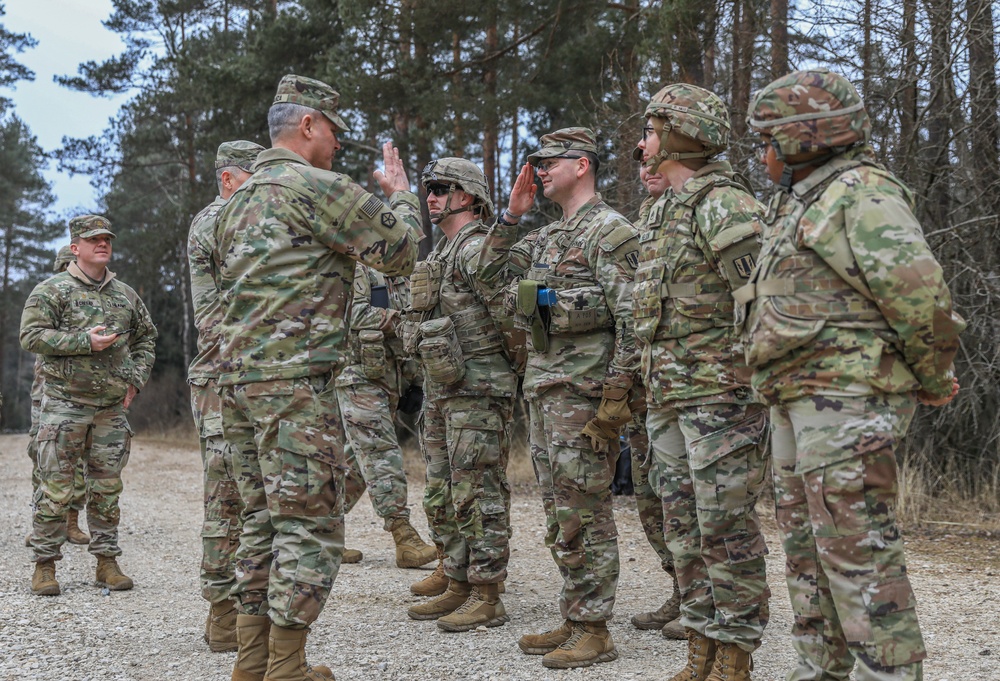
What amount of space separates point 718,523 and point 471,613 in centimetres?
196

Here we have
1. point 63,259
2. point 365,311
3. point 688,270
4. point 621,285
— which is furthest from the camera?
point 63,259

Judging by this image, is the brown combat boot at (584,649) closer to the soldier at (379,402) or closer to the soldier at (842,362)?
the soldier at (842,362)

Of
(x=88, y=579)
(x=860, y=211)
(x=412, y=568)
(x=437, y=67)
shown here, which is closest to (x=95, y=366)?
(x=88, y=579)

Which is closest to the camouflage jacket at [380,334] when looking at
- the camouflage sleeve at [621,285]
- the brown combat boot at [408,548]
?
the brown combat boot at [408,548]

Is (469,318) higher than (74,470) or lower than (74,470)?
higher

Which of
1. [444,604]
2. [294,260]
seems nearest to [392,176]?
[294,260]

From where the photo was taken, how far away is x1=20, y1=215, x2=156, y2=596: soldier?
6.56 meters

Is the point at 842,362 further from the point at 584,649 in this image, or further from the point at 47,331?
the point at 47,331

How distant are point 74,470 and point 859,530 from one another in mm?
5822

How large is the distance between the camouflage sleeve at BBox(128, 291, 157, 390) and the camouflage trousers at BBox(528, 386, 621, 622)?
13.0 ft

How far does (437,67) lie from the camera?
14367 millimetres

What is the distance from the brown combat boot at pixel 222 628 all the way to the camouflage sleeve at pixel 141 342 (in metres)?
2.64

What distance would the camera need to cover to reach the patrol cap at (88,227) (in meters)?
6.82

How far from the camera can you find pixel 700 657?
3945 mm
